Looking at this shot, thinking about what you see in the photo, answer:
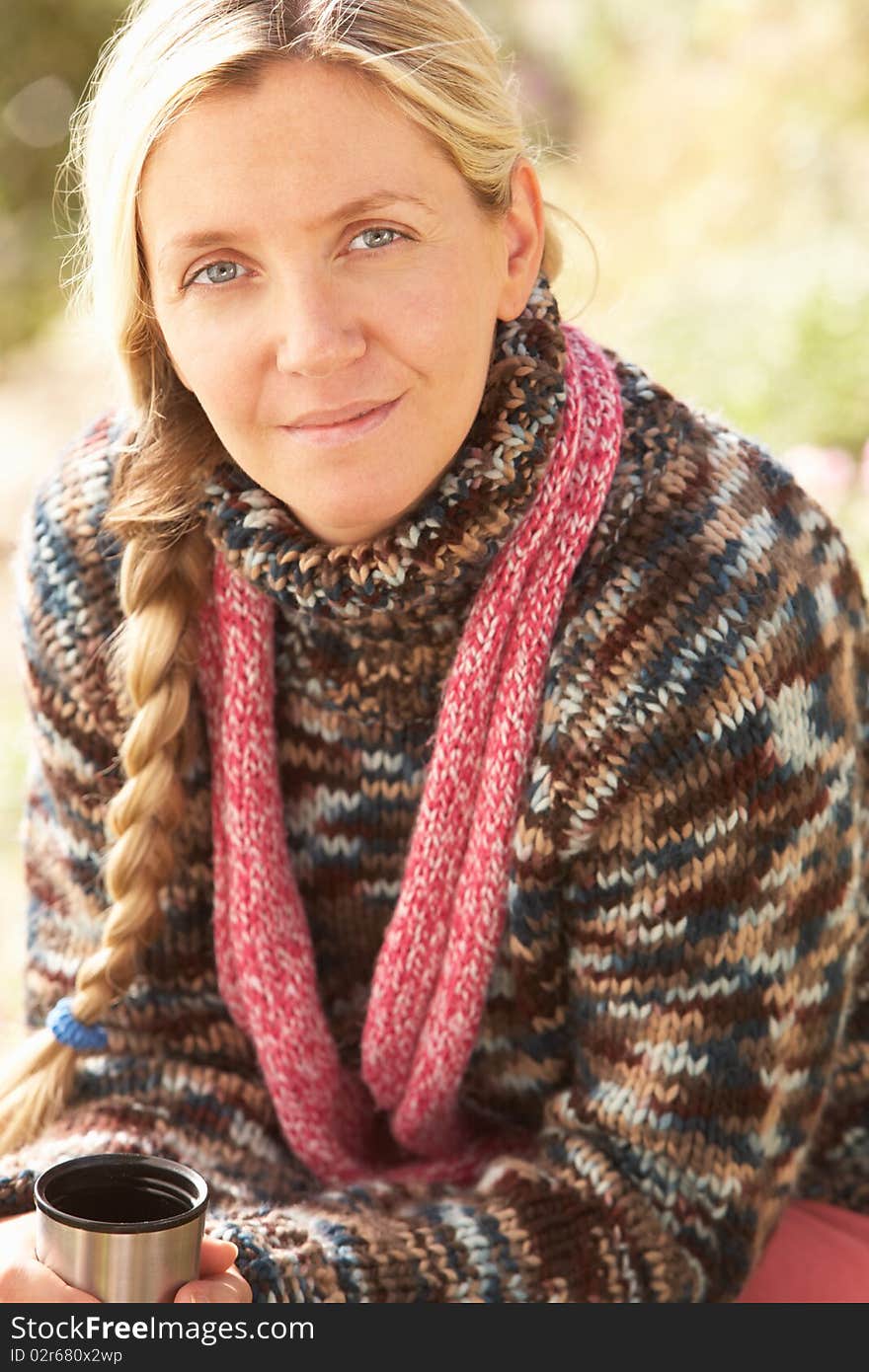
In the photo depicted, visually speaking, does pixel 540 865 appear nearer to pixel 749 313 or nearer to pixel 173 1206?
pixel 173 1206

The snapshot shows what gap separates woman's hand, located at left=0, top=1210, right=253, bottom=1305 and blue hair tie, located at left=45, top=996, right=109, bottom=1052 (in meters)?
0.26

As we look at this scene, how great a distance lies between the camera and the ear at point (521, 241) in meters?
1.44

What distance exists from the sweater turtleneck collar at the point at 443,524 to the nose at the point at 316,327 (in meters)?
0.15

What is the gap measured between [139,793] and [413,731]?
0.27 m

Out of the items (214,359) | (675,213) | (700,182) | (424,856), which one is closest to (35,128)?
(675,213)

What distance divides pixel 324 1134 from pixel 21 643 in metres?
0.60

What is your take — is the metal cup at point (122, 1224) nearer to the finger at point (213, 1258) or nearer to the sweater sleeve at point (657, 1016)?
the finger at point (213, 1258)

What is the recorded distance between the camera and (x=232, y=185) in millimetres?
1294

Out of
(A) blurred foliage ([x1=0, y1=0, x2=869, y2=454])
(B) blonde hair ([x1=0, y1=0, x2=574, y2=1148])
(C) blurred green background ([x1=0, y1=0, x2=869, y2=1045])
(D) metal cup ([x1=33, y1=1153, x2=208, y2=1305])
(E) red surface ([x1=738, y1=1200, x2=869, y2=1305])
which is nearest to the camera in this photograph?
(D) metal cup ([x1=33, y1=1153, x2=208, y2=1305])

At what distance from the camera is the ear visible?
4.71ft

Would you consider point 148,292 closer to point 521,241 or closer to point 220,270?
point 220,270

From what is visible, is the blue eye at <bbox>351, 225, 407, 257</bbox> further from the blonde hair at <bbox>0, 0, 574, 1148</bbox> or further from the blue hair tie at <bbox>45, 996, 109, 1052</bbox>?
the blue hair tie at <bbox>45, 996, 109, 1052</bbox>

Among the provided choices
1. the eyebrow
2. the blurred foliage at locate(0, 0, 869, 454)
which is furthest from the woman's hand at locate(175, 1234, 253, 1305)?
the blurred foliage at locate(0, 0, 869, 454)

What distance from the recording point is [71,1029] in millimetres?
1611
